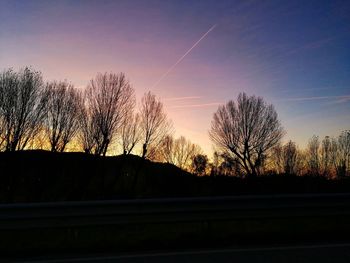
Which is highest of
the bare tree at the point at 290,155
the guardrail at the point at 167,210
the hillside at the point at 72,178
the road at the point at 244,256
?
the bare tree at the point at 290,155

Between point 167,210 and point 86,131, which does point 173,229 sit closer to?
point 167,210

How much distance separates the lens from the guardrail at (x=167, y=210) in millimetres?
6402

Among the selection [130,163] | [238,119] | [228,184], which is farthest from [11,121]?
[238,119]

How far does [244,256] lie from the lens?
556cm

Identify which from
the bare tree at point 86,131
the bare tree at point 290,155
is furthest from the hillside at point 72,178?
the bare tree at point 290,155

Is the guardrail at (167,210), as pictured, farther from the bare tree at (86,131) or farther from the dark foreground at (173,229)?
the bare tree at (86,131)

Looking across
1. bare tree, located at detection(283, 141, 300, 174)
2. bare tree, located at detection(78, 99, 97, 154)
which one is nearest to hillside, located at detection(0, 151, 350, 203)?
bare tree, located at detection(78, 99, 97, 154)

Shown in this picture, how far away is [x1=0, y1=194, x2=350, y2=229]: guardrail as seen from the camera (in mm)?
6402

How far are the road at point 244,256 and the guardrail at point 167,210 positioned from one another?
947 millimetres

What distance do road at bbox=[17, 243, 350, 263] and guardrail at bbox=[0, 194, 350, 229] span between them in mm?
947

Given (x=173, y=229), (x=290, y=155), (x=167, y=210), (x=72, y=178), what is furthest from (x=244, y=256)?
(x=290, y=155)

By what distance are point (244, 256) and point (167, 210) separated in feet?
5.80

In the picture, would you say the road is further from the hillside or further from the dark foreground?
the hillside

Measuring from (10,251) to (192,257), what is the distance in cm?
311
